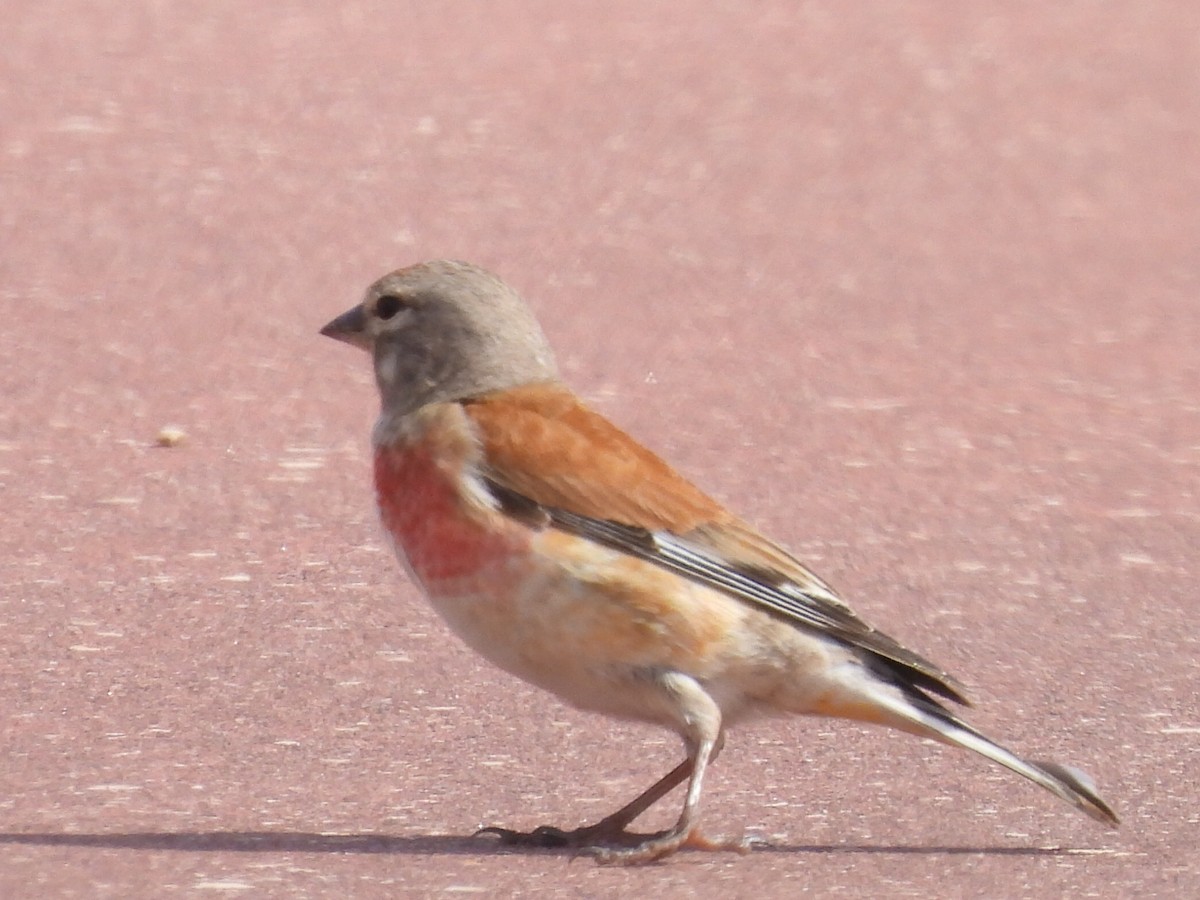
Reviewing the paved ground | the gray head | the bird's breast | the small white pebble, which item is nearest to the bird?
the bird's breast

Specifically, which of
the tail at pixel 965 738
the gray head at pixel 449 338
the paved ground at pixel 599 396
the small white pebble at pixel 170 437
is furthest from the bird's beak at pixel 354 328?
the small white pebble at pixel 170 437

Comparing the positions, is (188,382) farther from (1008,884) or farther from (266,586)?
(1008,884)

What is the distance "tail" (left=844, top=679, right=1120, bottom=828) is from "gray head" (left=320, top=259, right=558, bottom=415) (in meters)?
0.90

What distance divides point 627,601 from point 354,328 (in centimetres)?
96

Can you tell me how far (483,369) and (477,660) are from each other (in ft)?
3.24

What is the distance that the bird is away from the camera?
415 centimetres

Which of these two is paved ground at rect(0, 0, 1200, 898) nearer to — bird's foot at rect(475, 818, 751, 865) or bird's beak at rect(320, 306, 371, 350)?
bird's foot at rect(475, 818, 751, 865)

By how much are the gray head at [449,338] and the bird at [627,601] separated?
0.34 feet

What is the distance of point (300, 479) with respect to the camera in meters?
6.59

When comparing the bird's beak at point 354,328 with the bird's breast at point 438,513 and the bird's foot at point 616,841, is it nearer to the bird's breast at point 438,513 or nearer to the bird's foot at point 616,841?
the bird's breast at point 438,513

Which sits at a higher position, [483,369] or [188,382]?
[483,369]

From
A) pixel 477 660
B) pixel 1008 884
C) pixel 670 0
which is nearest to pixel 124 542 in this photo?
pixel 477 660

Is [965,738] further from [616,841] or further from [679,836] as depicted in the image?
[616,841]

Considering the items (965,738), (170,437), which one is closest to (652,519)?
(965,738)
